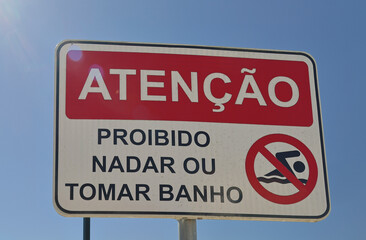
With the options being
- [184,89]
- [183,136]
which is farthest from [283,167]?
[184,89]

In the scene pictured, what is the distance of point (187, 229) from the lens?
2494mm

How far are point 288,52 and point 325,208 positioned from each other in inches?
31.4

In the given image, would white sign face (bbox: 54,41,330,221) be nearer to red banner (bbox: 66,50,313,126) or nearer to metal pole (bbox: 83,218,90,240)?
red banner (bbox: 66,50,313,126)

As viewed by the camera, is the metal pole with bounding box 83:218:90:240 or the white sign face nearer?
the white sign face

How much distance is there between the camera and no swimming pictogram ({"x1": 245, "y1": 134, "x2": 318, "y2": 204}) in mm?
2593

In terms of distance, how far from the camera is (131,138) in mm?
2586

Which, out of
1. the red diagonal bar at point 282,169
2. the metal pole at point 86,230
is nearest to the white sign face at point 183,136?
the red diagonal bar at point 282,169

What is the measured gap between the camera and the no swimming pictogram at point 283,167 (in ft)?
8.51

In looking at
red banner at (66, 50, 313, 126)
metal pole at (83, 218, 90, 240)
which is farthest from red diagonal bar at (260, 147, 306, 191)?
metal pole at (83, 218, 90, 240)

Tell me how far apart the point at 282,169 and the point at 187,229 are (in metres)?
0.51

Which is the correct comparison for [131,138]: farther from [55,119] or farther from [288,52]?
[288,52]

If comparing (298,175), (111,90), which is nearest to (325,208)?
(298,175)

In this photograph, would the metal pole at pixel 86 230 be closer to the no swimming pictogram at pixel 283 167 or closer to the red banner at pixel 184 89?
the red banner at pixel 184 89

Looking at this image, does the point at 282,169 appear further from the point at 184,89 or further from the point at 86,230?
the point at 86,230
